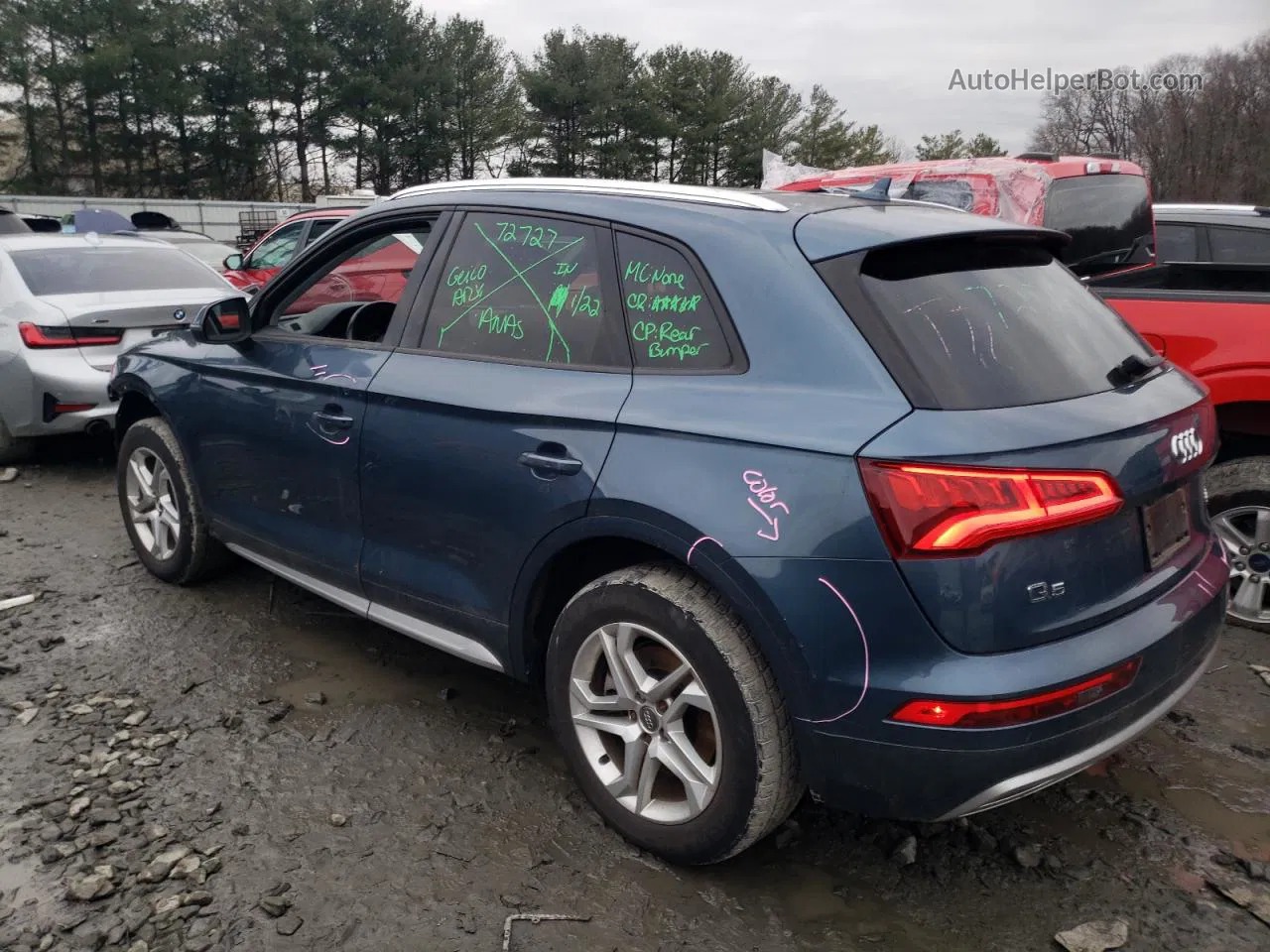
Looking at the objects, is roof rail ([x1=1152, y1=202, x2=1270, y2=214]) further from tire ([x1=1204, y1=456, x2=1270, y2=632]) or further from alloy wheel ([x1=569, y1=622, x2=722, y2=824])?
alloy wheel ([x1=569, y1=622, x2=722, y2=824])

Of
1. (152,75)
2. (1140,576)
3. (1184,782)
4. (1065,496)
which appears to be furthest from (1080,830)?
(152,75)

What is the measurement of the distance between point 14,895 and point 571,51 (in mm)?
47713

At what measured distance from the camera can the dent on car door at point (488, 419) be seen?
104 inches

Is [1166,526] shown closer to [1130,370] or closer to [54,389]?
[1130,370]

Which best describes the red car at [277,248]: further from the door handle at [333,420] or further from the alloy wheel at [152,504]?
the door handle at [333,420]

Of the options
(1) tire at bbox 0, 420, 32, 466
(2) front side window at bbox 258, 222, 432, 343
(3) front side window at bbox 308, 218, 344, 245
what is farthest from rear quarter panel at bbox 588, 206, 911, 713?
(3) front side window at bbox 308, 218, 344, 245

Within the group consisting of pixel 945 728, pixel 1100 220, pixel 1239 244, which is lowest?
pixel 945 728

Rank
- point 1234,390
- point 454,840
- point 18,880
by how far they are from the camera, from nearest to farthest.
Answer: point 18,880, point 454,840, point 1234,390

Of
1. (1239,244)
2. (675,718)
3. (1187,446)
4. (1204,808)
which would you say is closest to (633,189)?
(675,718)

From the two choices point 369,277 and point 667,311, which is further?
point 369,277

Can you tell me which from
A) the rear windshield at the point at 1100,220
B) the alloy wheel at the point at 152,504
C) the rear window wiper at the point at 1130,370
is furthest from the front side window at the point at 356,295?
the rear windshield at the point at 1100,220

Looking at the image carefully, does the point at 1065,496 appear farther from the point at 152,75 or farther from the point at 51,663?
the point at 152,75

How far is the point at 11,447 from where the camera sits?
21.5 ft

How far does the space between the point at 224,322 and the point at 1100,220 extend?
572 cm
